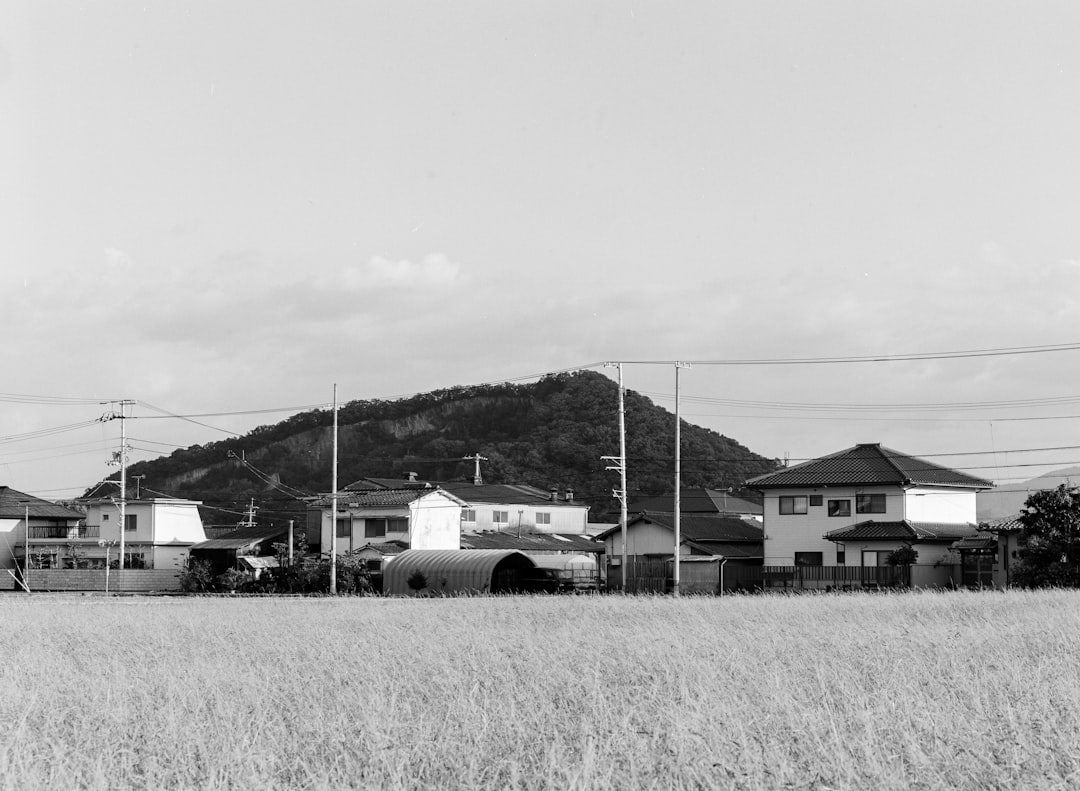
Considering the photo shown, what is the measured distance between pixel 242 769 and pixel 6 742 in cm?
226

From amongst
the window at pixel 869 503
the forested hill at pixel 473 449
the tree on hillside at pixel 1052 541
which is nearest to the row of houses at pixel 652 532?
the window at pixel 869 503

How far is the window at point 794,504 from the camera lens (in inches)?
2251

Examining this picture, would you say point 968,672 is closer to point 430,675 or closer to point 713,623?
point 430,675

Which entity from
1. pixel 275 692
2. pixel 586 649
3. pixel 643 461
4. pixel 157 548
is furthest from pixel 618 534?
pixel 275 692

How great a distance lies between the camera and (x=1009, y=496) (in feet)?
238

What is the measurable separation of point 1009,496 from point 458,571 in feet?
124

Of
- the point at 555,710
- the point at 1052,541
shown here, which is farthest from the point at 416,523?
the point at 555,710

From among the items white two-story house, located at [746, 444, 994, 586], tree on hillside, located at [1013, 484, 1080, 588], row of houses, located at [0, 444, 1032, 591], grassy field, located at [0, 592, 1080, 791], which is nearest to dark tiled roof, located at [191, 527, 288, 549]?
row of houses, located at [0, 444, 1032, 591]

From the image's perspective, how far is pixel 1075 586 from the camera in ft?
133

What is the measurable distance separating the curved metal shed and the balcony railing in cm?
3322

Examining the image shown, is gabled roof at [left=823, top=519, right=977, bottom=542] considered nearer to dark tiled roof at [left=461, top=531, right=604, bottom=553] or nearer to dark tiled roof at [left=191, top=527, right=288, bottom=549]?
dark tiled roof at [left=461, top=531, right=604, bottom=553]

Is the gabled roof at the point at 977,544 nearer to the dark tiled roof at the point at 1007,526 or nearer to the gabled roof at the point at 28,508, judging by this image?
the dark tiled roof at the point at 1007,526

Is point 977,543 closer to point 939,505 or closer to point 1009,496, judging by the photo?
point 939,505

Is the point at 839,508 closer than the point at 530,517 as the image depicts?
Yes
